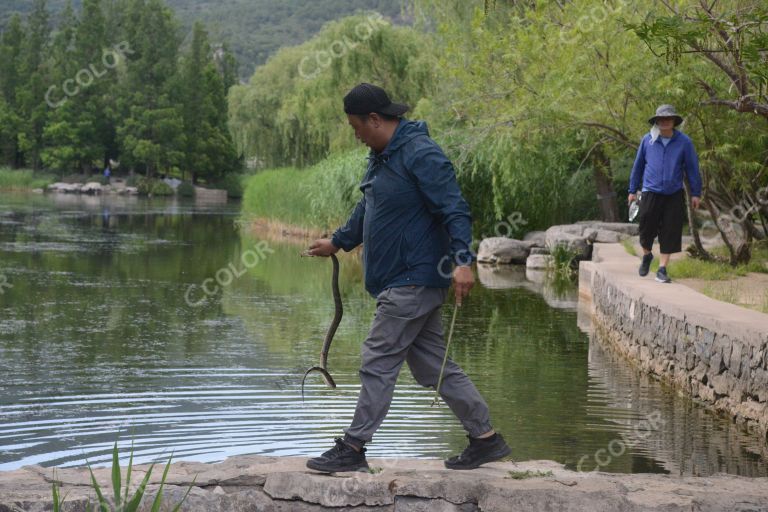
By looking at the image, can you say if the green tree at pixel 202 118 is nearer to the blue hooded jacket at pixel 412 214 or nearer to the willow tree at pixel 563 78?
the willow tree at pixel 563 78

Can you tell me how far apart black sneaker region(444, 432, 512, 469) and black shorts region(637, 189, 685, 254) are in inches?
275

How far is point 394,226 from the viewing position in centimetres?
555

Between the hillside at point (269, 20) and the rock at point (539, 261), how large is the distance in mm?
150937

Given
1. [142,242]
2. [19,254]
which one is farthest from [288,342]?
[142,242]

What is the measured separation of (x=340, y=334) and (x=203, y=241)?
18.1 m

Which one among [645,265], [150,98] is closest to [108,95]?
[150,98]

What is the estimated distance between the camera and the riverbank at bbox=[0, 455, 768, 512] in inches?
204

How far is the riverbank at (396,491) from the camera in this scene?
5.19 m

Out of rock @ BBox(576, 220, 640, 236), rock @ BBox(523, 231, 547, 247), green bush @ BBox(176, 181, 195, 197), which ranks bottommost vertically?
green bush @ BBox(176, 181, 195, 197)

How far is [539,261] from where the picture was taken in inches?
967

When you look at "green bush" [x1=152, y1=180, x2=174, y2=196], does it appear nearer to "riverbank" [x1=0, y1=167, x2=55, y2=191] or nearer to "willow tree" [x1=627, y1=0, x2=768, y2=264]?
"riverbank" [x1=0, y1=167, x2=55, y2=191]

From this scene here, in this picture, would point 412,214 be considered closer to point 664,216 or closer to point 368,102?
point 368,102

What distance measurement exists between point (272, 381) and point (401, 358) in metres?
4.99

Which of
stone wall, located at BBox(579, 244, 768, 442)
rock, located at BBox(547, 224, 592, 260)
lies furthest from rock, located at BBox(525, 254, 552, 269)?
stone wall, located at BBox(579, 244, 768, 442)
